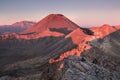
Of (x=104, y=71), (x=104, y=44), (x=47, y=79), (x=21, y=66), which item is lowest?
(x=21, y=66)

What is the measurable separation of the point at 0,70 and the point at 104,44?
81.7 metres

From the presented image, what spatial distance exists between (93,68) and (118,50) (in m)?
155

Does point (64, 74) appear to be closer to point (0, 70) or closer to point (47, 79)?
point (47, 79)

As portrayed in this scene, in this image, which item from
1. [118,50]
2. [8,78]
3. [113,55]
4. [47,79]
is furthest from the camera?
[118,50]

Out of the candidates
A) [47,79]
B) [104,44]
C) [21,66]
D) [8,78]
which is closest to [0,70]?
[21,66]

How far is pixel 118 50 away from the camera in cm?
18800

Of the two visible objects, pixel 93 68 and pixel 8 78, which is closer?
pixel 93 68

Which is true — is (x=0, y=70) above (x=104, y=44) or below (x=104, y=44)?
below

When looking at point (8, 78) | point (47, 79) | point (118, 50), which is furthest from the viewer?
point (118, 50)

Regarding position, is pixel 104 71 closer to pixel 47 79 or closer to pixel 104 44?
pixel 47 79

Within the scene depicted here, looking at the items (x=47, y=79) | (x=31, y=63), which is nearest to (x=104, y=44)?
(x=31, y=63)

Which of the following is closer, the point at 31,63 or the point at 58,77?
the point at 58,77

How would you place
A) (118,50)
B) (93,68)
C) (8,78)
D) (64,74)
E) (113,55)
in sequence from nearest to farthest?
(64,74) → (93,68) → (8,78) → (113,55) → (118,50)

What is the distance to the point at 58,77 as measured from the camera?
128ft
